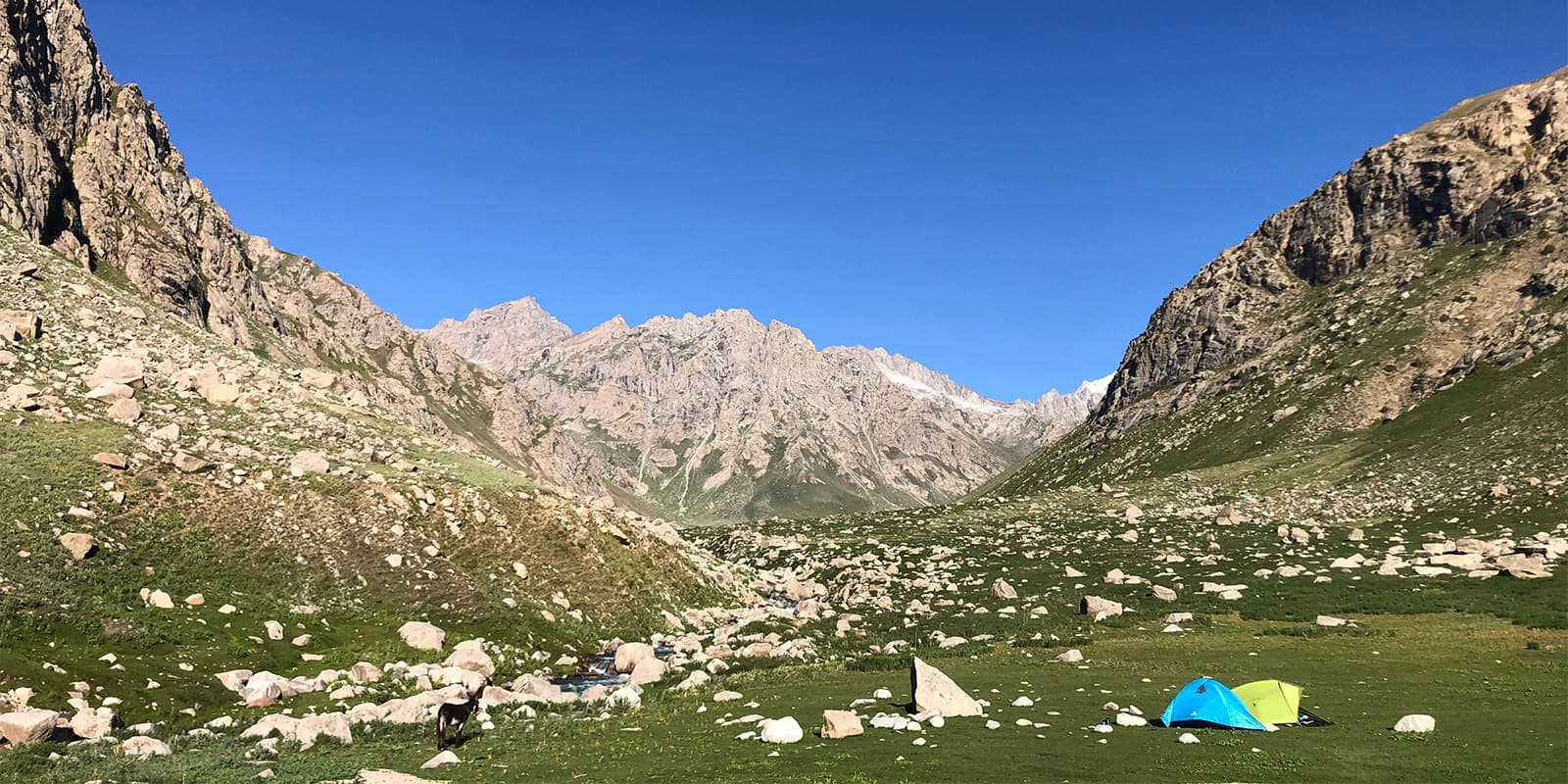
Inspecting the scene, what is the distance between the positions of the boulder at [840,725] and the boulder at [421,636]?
25.7 meters

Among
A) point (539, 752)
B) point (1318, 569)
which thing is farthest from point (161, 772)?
point (1318, 569)

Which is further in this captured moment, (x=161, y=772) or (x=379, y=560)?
(x=379, y=560)

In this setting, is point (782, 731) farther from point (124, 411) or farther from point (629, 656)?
point (124, 411)

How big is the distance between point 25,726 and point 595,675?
23.5 m

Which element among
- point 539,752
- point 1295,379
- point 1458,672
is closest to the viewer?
point 539,752

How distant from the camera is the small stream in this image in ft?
126

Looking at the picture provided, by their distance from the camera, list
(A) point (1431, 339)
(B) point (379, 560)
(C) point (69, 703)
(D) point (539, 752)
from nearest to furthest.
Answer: (D) point (539, 752) < (C) point (69, 703) < (B) point (379, 560) < (A) point (1431, 339)

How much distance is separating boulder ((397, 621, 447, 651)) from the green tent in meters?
37.6

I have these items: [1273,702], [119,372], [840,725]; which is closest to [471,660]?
[840,725]

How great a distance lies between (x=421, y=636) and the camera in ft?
130

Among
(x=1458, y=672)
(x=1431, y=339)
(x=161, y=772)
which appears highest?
(x=1431, y=339)

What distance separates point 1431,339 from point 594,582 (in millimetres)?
175338

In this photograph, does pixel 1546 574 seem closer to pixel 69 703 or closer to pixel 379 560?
pixel 379 560

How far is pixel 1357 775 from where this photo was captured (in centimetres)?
1827
